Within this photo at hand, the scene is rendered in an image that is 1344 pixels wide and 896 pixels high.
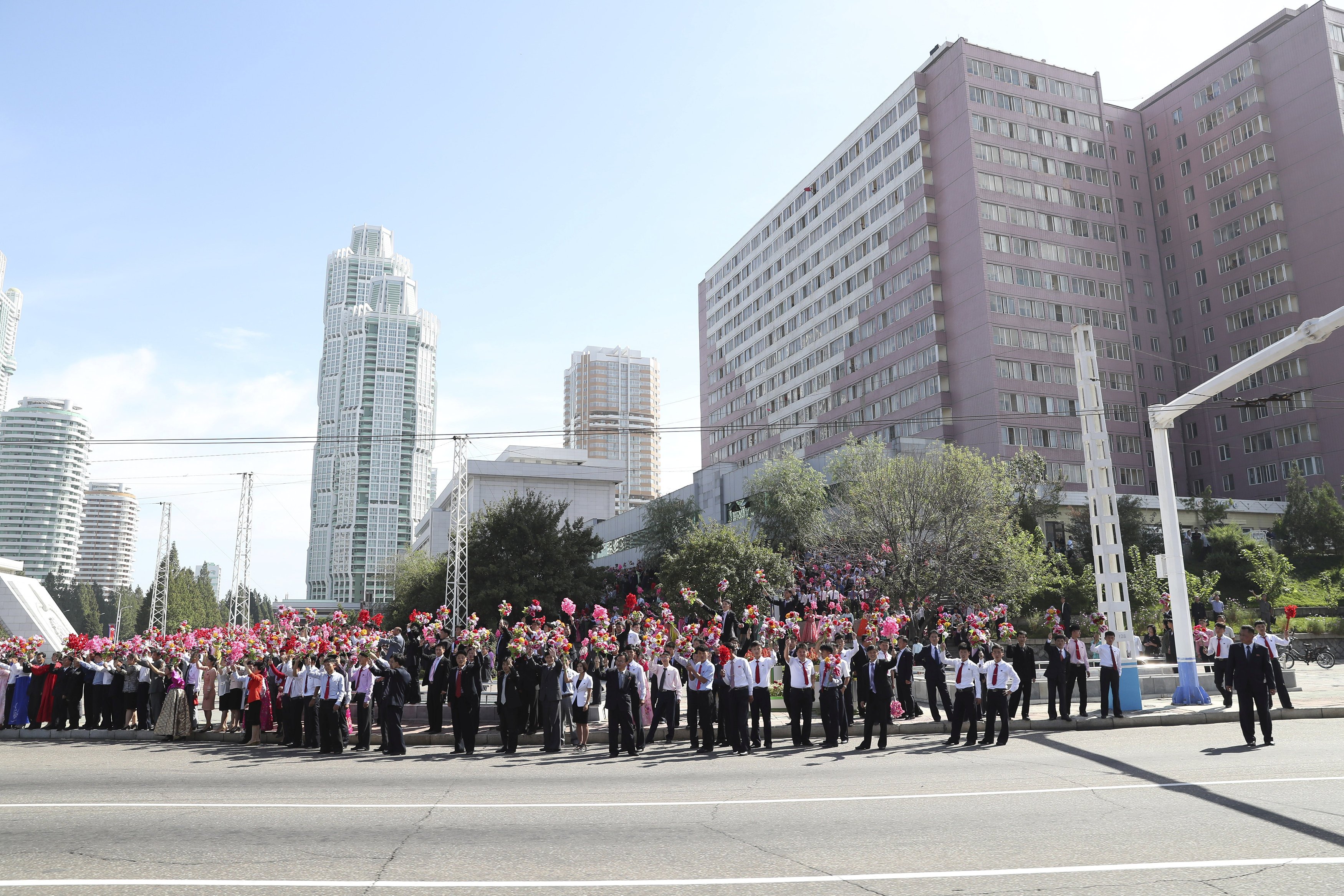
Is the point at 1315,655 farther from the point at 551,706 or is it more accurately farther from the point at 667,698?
the point at 551,706

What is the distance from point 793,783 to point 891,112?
2811 inches

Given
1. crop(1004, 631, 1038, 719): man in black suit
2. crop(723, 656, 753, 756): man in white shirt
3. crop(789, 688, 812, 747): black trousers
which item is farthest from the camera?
crop(1004, 631, 1038, 719): man in black suit

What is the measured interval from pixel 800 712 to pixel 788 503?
33946 millimetres

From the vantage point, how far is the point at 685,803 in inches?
358

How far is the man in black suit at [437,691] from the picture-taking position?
648 inches

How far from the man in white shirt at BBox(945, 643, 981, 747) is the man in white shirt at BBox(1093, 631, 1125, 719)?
3.58m

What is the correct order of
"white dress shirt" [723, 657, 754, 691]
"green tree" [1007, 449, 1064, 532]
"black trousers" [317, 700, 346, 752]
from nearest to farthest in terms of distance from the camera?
"white dress shirt" [723, 657, 754, 691] → "black trousers" [317, 700, 346, 752] → "green tree" [1007, 449, 1064, 532]

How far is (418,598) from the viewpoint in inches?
1960

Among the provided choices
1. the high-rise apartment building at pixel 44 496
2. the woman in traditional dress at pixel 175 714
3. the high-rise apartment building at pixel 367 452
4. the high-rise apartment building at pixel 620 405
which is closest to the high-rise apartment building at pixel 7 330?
the high-rise apartment building at pixel 44 496

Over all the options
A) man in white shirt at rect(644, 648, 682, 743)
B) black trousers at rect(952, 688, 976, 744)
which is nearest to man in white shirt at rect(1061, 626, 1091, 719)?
black trousers at rect(952, 688, 976, 744)

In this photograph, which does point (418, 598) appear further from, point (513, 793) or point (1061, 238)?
point (1061, 238)

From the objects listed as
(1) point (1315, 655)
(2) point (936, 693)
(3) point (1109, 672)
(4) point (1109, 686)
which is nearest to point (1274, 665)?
(3) point (1109, 672)

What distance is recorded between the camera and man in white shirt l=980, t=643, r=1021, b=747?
13.8 m

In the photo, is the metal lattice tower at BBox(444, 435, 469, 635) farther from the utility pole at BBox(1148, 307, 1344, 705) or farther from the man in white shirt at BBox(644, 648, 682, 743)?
the utility pole at BBox(1148, 307, 1344, 705)
